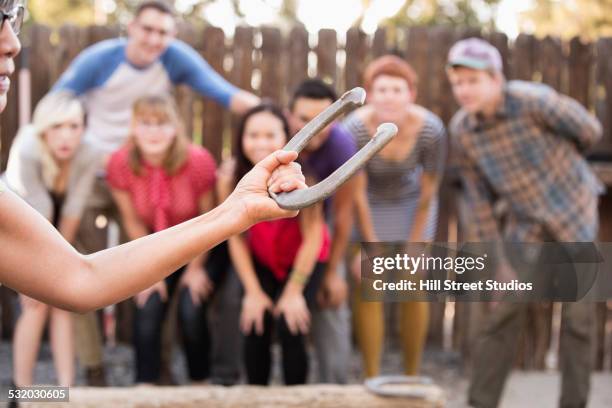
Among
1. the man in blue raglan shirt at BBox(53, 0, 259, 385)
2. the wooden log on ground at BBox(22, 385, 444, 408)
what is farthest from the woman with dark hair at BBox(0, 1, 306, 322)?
the man in blue raglan shirt at BBox(53, 0, 259, 385)

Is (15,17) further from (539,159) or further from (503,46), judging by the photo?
(503,46)

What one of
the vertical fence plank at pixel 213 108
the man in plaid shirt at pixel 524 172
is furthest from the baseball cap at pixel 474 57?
the vertical fence plank at pixel 213 108

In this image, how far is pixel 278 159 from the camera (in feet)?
5.85

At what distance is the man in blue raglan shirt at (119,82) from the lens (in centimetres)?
443

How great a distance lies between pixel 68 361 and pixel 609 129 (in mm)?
3364

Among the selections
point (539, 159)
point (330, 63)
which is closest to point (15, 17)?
point (539, 159)

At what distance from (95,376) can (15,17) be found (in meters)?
3.00

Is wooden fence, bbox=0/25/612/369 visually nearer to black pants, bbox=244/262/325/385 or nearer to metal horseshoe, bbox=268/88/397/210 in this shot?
black pants, bbox=244/262/325/385

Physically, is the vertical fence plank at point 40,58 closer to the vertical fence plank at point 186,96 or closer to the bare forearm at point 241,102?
the vertical fence plank at point 186,96

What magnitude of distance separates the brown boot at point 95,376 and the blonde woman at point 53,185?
0.24m

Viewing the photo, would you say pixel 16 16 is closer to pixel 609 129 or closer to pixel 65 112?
pixel 65 112

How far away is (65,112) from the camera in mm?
4156

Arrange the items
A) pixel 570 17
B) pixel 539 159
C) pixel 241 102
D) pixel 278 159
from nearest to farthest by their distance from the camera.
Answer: pixel 278 159, pixel 539 159, pixel 241 102, pixel 570 17

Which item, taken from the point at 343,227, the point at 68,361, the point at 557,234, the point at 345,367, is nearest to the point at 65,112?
the point at 68,361
